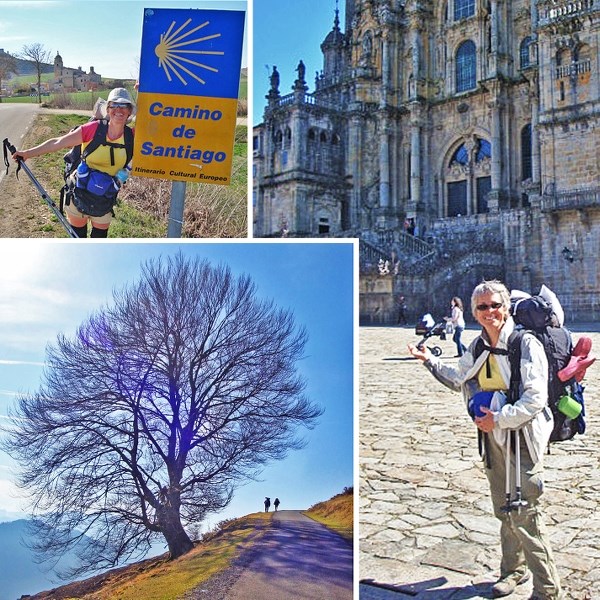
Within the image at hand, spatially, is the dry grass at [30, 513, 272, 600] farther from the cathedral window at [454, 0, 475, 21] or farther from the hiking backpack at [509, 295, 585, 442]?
the cathedral window at [454, 0, 475, 21]

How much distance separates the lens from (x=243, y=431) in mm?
2678

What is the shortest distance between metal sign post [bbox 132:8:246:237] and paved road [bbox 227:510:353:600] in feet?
6.63

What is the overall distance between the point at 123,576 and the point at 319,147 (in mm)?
35869

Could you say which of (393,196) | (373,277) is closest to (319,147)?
(393,196)

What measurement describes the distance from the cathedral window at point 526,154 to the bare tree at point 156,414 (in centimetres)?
3108

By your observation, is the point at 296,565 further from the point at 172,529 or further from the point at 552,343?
the point at 552,343

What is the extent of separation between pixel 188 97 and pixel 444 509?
3.48m

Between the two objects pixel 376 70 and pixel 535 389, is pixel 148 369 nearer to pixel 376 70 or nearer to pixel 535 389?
pixel 535 389

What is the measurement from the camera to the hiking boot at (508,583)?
12.3ft

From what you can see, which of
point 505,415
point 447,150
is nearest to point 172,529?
point 505,415

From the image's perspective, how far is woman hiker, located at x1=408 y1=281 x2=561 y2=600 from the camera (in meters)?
3.31

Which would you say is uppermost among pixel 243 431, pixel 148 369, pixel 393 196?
pixel 393 196

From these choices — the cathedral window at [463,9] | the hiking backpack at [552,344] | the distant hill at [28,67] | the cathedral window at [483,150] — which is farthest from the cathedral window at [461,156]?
the hiking backpack at [552,344]

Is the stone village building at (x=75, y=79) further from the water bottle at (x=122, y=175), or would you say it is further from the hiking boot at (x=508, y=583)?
the hiking boot at (x=508, y=583)
